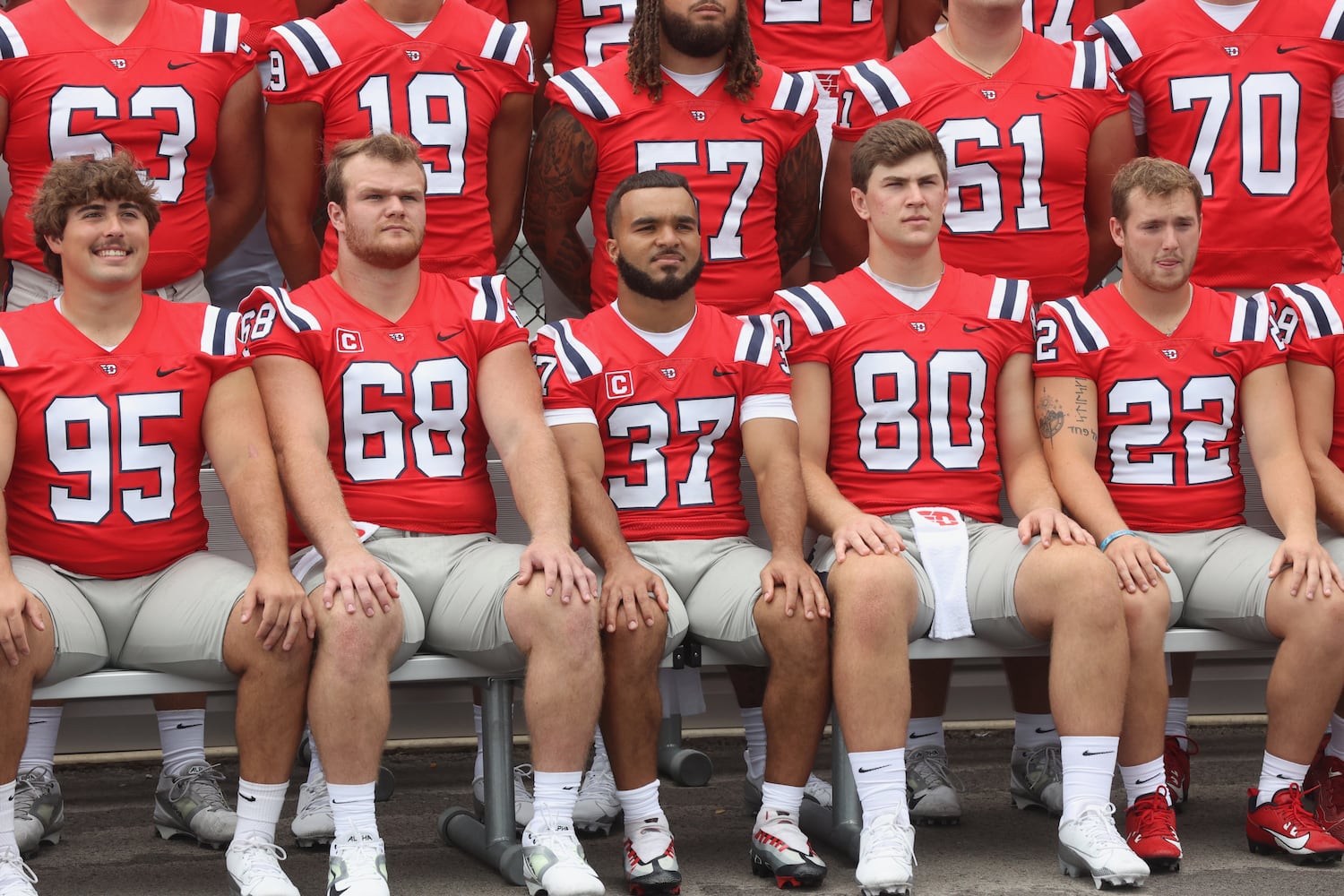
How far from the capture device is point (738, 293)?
4555 mm

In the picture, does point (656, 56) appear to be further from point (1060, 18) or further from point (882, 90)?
point (1060, 18)

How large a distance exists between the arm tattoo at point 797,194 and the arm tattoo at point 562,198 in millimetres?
517

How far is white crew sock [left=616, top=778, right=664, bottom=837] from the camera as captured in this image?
365 centimetres

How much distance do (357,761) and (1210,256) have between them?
266cm

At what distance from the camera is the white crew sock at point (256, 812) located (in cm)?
351

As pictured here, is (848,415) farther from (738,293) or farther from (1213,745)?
(1213,745)

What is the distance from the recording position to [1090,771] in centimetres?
369

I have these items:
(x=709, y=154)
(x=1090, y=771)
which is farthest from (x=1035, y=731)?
(x=709, y=154)

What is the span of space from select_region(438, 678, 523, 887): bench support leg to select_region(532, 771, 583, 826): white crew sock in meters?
0.19

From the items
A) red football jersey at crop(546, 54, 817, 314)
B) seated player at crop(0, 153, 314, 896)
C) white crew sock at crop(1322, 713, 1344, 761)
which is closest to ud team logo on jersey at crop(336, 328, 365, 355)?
seated player at crop(0, 153, 314, 896)

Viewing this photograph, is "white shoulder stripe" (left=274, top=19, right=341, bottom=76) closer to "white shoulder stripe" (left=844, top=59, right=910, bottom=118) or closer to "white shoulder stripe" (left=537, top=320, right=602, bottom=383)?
"white shoulder stripe" (left=537, top=320, right=602, bottom=383)

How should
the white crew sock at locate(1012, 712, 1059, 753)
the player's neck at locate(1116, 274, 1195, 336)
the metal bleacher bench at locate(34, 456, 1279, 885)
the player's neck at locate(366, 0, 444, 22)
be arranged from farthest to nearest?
the player's neck at locate(366, 0, 444, 22) → the white crew sock at locate(1012, 712, 1059, 753) → the player's neck at locate(1116, 274, 1195, 336) → the metal bleacher bench at locate(34, 456, 1279, 885)

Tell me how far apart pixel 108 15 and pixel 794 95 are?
179 centimetres

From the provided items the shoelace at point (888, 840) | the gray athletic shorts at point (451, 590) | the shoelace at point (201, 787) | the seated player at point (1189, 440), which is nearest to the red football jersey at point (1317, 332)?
the seated player at point (1189, 440)
